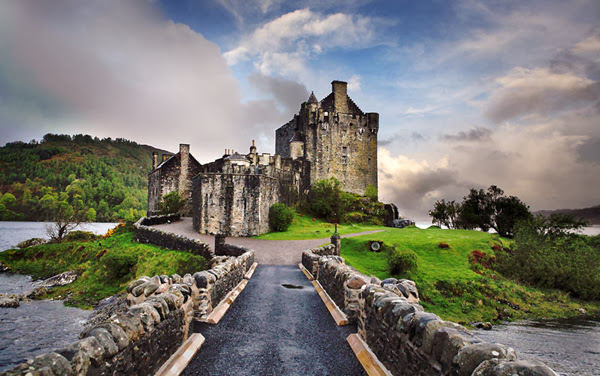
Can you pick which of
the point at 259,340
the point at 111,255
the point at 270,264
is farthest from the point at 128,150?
the point at 259,340

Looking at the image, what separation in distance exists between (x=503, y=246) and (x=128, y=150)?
165 metres

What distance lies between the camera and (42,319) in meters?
18.6

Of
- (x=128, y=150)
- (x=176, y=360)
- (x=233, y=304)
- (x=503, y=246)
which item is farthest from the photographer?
(x=128, y=150)

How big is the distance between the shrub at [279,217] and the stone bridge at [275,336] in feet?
68.7

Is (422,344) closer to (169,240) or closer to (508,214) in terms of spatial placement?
(169,240)

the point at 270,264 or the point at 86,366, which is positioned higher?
the point at 86,366

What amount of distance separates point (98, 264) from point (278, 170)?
19313mm

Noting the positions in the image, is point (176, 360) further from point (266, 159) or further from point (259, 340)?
point (266, 159)

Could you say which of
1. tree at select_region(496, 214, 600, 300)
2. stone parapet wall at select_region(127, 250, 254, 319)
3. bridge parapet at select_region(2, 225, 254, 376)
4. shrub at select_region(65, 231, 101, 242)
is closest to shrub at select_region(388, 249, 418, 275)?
tree at select_region(496, 214, 600, 300)

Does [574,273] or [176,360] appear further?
[574,273]

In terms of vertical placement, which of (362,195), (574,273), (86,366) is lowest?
(574,273)

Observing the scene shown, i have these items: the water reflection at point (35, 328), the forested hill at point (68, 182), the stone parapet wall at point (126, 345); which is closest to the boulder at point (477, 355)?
the stone parapet wall at point (126, 345)

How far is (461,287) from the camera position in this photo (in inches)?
778

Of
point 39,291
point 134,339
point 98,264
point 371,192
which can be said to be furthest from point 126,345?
point 371,192
